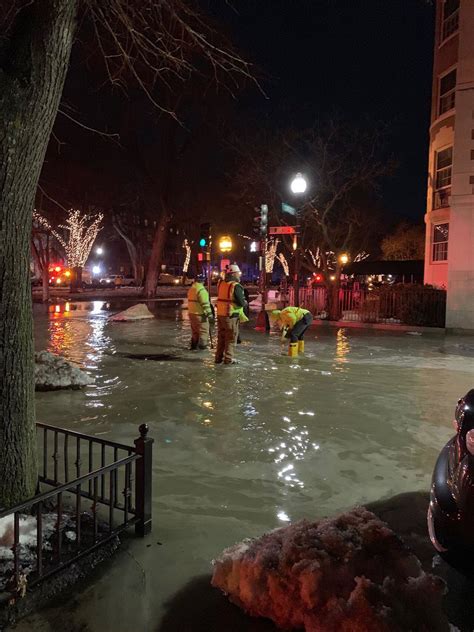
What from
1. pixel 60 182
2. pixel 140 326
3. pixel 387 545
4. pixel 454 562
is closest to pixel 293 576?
pixel 387 545

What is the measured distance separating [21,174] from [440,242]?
21.6 meters

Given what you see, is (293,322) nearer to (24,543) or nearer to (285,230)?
(285,230)

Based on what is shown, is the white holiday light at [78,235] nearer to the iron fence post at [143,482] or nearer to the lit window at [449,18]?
the lit window at [449,18]

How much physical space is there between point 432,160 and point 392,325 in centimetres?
792

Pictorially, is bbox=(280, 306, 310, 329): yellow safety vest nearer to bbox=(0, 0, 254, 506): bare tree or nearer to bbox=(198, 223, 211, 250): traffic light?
bbox=(198, 223, 211, 250): traffic light

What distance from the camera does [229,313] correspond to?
36.3ft

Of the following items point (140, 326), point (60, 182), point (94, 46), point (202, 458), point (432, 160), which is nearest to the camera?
point (202, 458)

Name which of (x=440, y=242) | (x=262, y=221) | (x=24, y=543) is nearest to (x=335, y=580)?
(x=24, y=543)

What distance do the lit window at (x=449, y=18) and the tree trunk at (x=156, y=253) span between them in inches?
783

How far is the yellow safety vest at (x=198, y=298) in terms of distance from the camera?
40.5 feet

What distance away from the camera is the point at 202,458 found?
5.81m

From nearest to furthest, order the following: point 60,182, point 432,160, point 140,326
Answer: point 140,326, point 432,160, point 60,182

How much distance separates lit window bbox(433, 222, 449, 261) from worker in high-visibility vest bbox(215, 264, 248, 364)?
14.2 m

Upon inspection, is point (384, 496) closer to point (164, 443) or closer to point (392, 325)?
point (164, 443)
